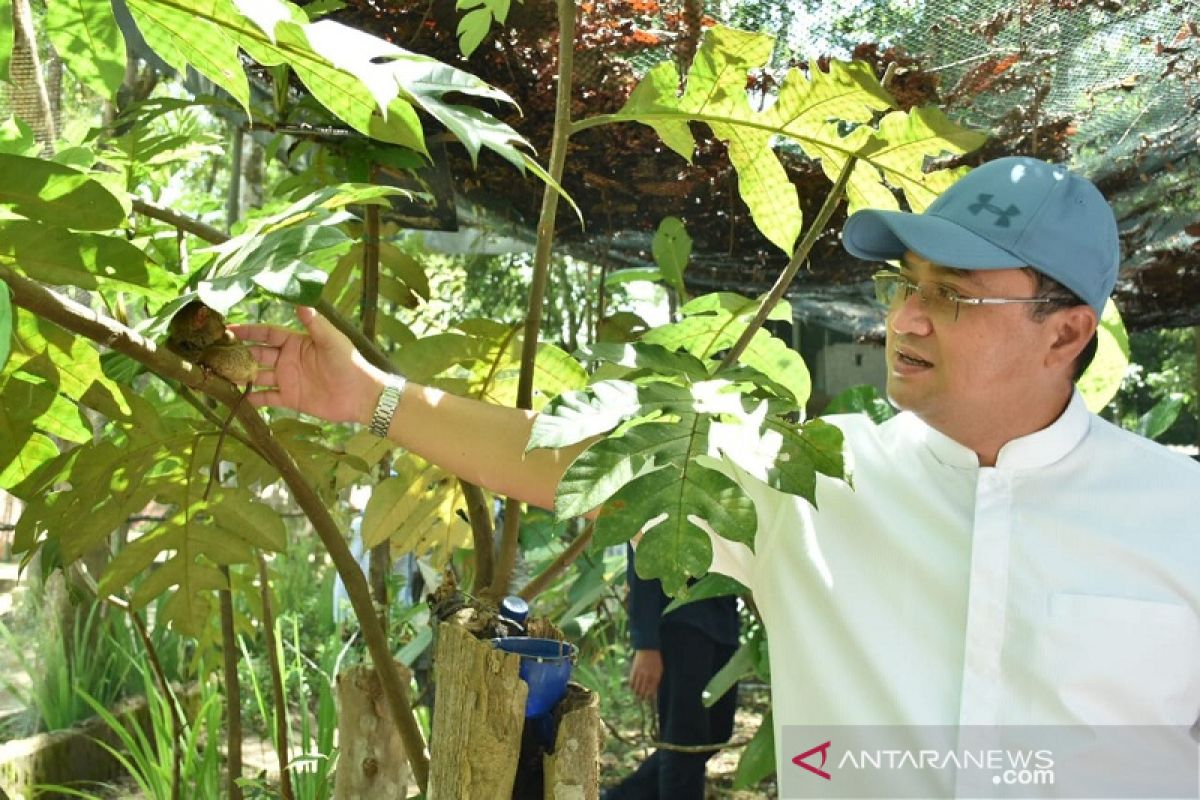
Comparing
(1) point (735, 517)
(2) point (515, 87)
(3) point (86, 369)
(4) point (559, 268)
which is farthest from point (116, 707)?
(1) point (735, 517)

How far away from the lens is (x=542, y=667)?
1372 millimetres

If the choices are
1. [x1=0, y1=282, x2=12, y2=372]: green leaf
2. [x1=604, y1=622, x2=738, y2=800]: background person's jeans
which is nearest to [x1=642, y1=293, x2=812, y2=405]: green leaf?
[x1=0, y1=282, x2=12, y2=372]: green leaf

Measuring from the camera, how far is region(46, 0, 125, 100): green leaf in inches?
43.6

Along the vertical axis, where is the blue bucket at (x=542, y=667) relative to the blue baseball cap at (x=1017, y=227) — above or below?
below

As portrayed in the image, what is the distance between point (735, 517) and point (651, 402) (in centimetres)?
15

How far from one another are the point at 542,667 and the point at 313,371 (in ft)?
1.51

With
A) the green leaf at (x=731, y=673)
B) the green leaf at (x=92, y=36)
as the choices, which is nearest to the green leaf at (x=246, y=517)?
the green leaf at (x=92, y=36)

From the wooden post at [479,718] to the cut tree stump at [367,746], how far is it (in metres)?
0.63

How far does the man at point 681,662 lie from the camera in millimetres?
4238

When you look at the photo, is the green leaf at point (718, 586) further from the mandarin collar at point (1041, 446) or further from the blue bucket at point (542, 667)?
the blue bucket at point (542, 667)

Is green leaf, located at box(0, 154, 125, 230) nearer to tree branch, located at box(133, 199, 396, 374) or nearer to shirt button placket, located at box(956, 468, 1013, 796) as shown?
tree branch, located at box(133, 199, 396, 374)

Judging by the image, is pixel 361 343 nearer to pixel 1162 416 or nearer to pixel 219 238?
pixel 219 238

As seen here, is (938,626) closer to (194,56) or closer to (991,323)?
(991,323)

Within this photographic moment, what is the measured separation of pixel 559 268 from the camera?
6.14 m
